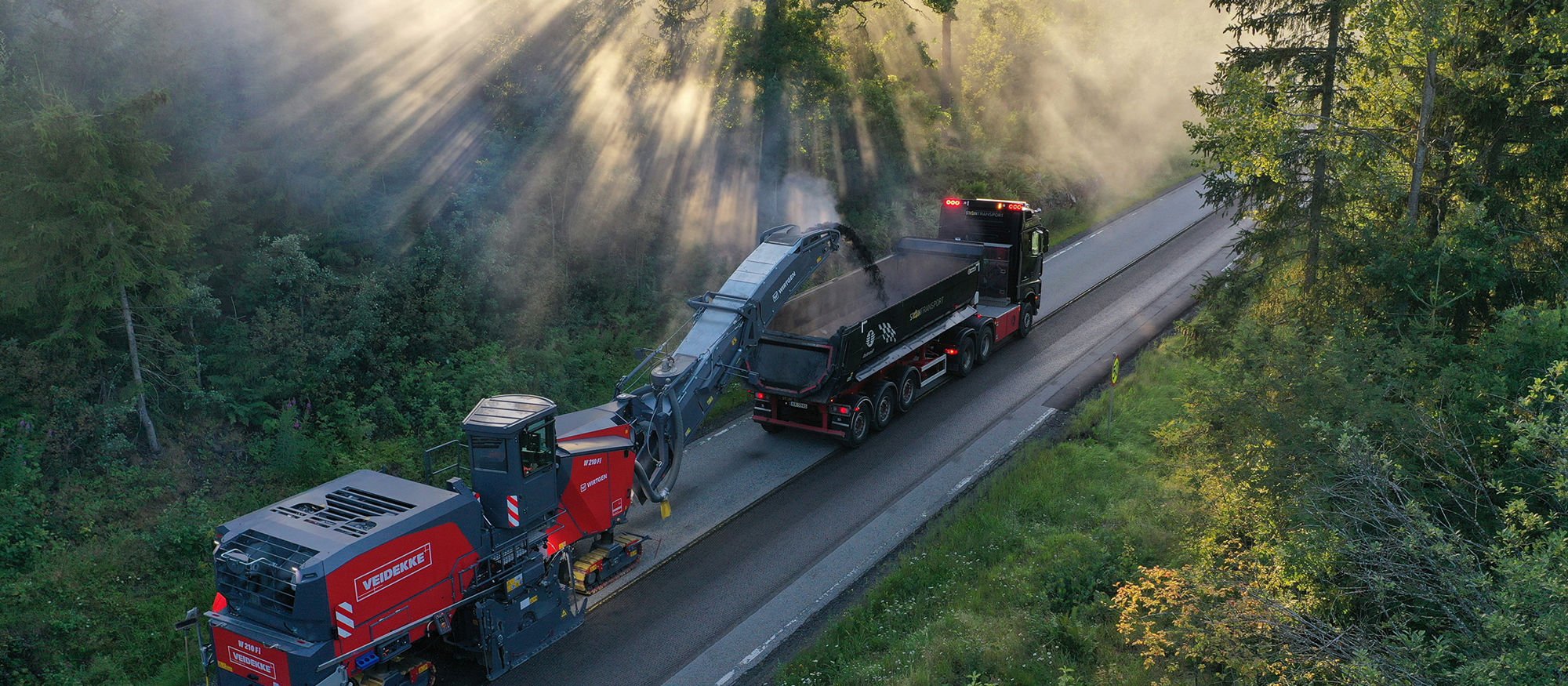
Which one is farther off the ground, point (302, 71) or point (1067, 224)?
point (302, 71)

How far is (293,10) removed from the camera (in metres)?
22.7

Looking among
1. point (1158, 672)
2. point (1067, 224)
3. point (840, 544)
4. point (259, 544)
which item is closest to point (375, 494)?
point (259, 544)

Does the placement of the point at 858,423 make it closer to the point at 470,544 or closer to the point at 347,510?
the point at 470,544

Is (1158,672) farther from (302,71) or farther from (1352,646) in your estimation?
(302,71)

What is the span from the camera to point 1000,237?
950 inches

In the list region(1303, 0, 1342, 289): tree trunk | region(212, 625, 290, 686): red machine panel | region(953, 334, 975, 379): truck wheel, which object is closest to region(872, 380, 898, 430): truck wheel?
region(953, 334, 975, 379): truck wheel

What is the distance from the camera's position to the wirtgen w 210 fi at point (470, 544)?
10492 millimetres

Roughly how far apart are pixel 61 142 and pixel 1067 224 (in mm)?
29872

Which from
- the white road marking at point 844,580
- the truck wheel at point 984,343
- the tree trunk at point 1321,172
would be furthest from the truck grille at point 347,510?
the truck wheel at point 984,343

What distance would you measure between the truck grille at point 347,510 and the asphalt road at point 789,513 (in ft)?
8.36

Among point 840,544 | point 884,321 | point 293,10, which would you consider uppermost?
point 293,10

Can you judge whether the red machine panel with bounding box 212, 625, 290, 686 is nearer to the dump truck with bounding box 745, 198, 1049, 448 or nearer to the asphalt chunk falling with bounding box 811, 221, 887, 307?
the dump truck with bounding box 745, 198, 1049, 448

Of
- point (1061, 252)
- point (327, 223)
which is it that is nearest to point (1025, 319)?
point (1061, 252)

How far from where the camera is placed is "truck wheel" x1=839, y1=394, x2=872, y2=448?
1864 cm
